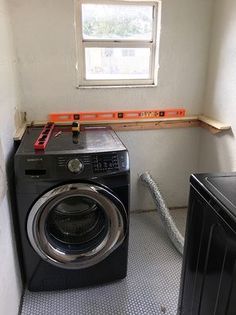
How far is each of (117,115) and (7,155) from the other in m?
1.04

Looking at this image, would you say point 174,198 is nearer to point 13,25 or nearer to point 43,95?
point 43,95

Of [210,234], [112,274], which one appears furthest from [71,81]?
[210,234]

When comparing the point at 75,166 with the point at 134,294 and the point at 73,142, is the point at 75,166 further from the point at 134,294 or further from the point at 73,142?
the point at 134,294

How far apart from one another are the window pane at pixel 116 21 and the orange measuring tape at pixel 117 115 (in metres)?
0.60

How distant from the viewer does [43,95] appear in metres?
2.16

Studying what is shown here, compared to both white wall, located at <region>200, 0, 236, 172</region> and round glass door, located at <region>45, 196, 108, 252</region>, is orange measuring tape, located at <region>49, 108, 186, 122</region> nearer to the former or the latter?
white wall, located at <region>200, 0, 236, 172</region>

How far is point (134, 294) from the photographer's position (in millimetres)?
1790

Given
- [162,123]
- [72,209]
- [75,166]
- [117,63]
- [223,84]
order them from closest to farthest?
[75,166] < [72,209] < [223,84] < [117,63] < [162,123]

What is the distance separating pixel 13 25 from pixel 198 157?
190cm

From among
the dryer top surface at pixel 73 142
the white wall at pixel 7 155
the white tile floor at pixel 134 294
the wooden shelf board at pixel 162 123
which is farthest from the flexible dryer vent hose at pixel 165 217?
the white wall at pixel 7 155

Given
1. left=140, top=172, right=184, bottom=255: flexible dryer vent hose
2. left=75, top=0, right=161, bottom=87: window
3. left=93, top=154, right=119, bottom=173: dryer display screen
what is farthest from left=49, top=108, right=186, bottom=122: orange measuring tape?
left=93, top=154, right=119, bottom=173: dryer display screen

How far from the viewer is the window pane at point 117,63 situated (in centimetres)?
222

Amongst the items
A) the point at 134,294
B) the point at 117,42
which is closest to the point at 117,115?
the point at 117,42

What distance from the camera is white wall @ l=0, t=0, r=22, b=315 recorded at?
133cm
